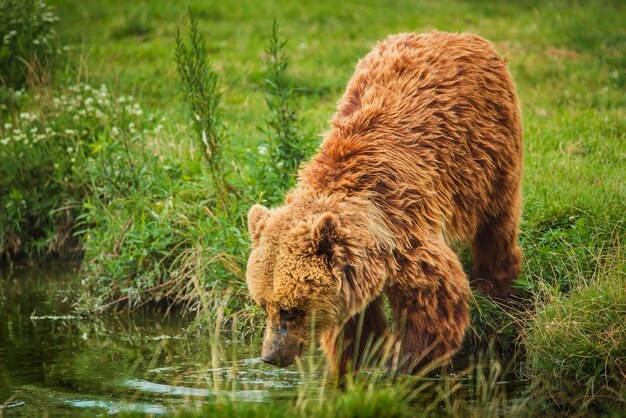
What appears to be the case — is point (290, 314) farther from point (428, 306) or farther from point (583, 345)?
point (583, 345)

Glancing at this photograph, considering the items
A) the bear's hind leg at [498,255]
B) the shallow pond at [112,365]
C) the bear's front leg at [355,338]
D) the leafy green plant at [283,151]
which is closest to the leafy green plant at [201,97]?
the leafy green plant at [283,151]

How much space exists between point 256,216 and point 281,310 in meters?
0.64

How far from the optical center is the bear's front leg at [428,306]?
5.45 meters

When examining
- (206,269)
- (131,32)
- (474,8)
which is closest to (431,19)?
(474,8)

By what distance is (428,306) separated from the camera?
5.46 meters

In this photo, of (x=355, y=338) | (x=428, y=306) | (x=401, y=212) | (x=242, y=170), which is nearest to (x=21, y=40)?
(x=242, y=170)

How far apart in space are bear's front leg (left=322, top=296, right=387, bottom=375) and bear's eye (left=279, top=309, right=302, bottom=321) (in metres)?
0.55

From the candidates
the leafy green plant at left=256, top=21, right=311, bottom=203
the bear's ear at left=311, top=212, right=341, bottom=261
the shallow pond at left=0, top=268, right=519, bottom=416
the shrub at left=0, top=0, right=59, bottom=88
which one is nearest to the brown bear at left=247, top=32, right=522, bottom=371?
the bear's ear at left=311, top=212, right=341, bottom=261

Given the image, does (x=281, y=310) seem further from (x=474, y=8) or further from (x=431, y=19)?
(x=474, y=8)

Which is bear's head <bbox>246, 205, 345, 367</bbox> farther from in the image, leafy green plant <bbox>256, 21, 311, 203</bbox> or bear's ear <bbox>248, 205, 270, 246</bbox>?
leafy green plant <bbox>256, 21, 311, 203</bbox>

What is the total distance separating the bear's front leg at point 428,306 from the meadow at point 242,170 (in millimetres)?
363

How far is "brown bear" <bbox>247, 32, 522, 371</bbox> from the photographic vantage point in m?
5.21

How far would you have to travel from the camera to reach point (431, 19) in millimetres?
14797

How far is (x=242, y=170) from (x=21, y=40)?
380 cm
